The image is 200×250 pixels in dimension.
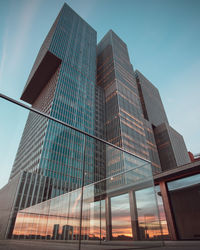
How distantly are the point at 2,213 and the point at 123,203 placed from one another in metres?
2.85

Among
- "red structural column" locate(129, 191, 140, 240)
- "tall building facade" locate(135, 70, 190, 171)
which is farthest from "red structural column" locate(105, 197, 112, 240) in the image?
"tall building facade" locate(135, 70, 190, 171)

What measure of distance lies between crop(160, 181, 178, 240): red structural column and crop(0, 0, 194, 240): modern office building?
19.3ft

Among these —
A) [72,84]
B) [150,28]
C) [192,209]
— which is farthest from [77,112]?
[150,28]

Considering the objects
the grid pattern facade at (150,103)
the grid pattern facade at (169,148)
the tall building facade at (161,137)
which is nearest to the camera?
the grid pattern facade at (169,148)

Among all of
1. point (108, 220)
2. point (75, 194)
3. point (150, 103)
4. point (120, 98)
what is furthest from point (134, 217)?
point (150, 103)

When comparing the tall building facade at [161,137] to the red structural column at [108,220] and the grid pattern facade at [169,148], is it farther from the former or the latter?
the red structural column at [108,220]

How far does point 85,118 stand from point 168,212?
43583 millimetres

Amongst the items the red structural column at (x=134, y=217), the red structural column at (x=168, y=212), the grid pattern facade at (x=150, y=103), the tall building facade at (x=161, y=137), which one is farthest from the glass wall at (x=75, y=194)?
the grid pattern facade at (x=150, y=103)

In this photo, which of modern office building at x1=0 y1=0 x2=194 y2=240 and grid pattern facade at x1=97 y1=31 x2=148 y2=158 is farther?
grid pattern facade at x1=97 y1=31 x2=148 y2=158

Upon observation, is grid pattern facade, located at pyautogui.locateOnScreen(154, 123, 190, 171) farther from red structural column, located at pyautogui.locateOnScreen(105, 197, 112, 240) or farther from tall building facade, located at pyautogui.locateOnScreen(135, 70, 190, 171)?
red structural column, located at pyautogui.locateOnScreen(105, 197, 112, 240)

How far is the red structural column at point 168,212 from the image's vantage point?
29.2 ft

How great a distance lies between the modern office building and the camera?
10.1 ft

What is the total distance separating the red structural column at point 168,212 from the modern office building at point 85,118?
5.90 meters

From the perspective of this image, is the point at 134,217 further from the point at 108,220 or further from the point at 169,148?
the point at 169,148
